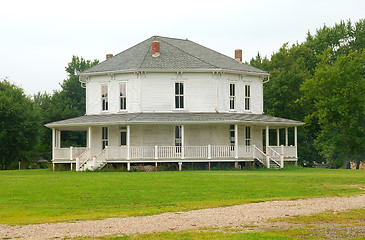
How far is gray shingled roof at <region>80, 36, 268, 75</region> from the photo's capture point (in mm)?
44844

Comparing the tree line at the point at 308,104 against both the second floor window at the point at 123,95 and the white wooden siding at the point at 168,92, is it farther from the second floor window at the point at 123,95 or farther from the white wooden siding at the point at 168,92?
the second floor window at the point at 123,95

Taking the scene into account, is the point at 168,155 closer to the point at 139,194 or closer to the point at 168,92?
the point at 168,92

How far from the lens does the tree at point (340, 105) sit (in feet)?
175

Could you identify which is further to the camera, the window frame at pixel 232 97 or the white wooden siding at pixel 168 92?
the window frame at pixel 232 97

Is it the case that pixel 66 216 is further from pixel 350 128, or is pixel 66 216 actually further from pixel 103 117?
pixel 350 128

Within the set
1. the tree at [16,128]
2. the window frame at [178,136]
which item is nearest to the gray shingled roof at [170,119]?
the window frame at [178,136]

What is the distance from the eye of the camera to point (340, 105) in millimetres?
53281

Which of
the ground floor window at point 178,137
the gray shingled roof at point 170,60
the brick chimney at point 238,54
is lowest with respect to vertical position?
the ground floor window at point 178,137

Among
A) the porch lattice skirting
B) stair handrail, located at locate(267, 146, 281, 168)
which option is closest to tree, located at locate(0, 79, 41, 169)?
the porch lattice skirting

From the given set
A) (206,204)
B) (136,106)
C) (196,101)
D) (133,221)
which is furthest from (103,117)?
(133,221)

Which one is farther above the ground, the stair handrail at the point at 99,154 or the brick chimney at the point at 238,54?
the brick chimney at the point at 238,54

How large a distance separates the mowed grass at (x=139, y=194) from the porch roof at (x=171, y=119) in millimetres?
11719

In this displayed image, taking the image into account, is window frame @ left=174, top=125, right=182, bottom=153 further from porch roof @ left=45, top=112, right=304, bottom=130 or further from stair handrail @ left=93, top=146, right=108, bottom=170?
stair handrail @ left=93, top=146, right=108, bottom=170

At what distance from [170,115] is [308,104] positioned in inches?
829
